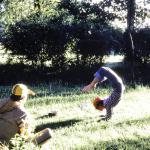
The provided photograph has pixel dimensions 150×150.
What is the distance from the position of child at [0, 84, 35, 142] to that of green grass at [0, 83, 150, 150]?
2.45ft

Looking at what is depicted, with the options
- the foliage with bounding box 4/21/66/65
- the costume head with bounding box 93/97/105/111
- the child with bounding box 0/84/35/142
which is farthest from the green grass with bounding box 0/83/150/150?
the foliage with bounding box 4/21/66/65

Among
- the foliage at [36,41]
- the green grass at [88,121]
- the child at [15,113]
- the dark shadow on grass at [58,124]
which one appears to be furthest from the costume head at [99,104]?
the foliage at [36,41]

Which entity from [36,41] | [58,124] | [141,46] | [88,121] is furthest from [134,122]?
[141,46]

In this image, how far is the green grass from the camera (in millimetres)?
9047

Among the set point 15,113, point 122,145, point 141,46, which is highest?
point 141,46

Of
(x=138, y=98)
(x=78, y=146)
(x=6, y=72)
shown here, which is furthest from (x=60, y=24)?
(x=78, y=146)

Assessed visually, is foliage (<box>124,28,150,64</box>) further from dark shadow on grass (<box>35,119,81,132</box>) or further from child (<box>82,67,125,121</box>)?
dark shadow on grass (<box>35,119,81,132</box>)

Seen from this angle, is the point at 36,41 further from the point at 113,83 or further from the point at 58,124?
the point at 58,124

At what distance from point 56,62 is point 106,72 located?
9844 mm

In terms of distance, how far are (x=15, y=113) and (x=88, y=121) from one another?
456cm

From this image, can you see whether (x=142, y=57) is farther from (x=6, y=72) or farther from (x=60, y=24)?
(x=6, y=72)

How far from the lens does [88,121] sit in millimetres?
11398

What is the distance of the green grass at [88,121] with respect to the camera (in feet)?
29.7

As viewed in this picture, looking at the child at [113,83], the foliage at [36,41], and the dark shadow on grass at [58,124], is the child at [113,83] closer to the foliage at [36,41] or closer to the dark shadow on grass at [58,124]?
the dark shadow on grass at [58,124]
